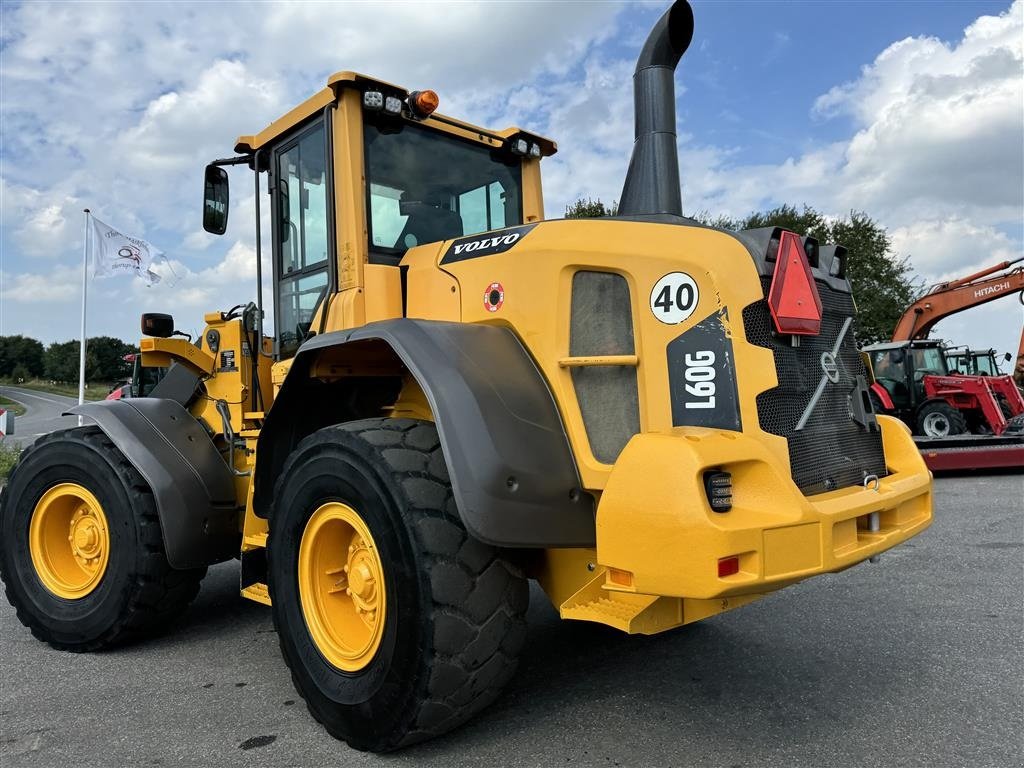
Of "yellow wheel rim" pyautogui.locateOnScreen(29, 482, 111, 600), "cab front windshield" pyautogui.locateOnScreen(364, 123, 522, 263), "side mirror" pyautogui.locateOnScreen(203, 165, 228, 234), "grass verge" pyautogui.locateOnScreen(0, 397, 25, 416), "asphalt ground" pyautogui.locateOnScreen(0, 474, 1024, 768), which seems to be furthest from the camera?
"grass verge" pyautogui.locateOnScreen(0, 397, 25, 416)

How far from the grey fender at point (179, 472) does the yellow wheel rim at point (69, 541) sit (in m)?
0.44

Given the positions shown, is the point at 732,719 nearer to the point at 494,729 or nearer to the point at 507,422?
the point at 494,729

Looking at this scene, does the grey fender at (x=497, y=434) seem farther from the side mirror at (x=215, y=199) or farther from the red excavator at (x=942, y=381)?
the red excavator at (x=942, y=381)

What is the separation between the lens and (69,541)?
180 inches

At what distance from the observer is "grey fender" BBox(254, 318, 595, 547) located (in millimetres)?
2613

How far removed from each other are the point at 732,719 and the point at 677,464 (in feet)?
4.45

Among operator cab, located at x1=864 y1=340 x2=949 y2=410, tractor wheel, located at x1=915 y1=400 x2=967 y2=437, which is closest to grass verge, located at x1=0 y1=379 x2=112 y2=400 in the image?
operator cab, located at x1=864 y1=340 x2=949 y2=410

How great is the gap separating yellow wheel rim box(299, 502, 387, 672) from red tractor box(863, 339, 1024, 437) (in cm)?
1270

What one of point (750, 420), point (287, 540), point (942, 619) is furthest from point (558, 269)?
point (942, 619)

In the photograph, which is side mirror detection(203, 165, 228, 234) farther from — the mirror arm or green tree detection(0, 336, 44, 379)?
green tree detection(0, 336, 44, 379)

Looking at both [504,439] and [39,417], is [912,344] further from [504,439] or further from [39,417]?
[39,417]

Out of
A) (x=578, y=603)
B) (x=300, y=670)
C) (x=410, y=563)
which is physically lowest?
(x=300, y=670)

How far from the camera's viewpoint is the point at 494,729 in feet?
9.97

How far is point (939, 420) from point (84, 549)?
14.6 m
